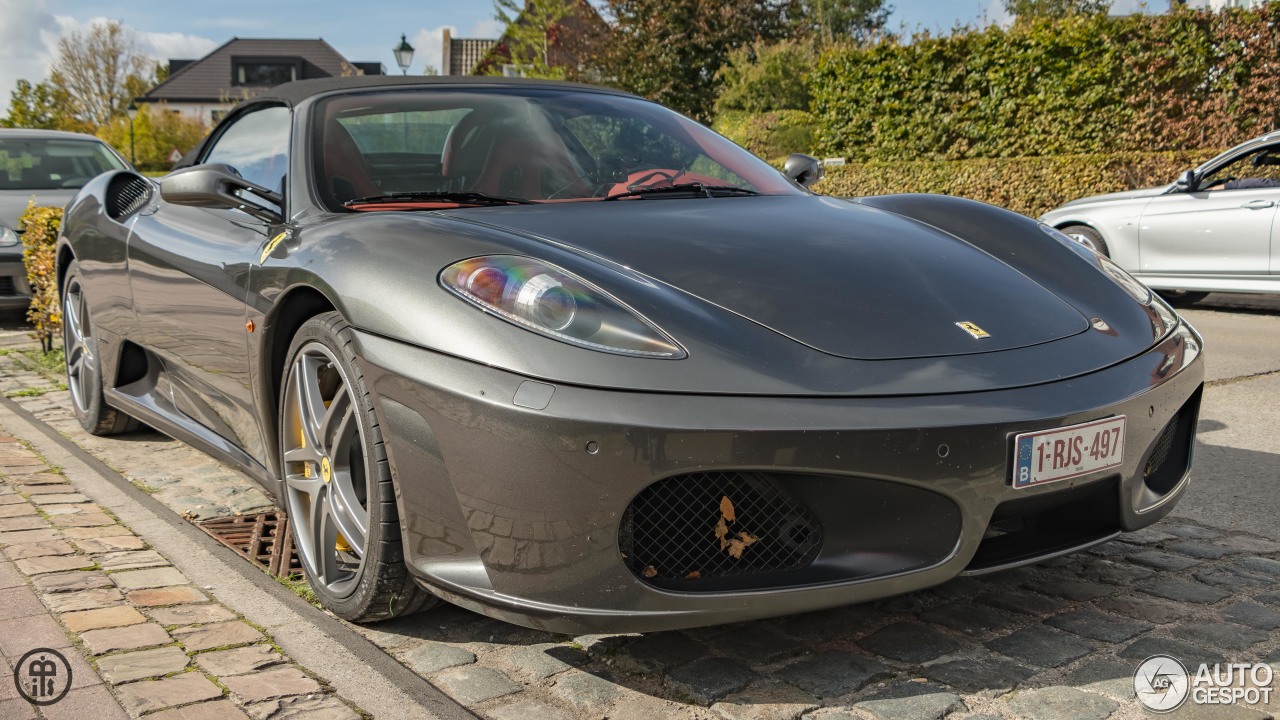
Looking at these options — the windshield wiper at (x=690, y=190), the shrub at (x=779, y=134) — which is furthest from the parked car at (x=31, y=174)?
the shrub at (x=779, y=134)

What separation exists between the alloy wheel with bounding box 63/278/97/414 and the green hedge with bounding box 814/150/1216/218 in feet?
28.2

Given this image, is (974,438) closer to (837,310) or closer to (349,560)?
(837,310)

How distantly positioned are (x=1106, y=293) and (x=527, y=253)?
148 cm

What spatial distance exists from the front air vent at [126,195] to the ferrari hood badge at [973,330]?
10.2 feet

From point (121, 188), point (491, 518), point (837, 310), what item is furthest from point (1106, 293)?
point (121, 188)

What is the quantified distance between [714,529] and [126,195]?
3371 millimetres

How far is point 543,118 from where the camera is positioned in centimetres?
370

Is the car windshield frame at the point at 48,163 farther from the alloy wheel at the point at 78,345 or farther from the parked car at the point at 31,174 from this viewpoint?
the alloy wheel at the point at 78,345

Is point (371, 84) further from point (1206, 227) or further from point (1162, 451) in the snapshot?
point (1206, 227)

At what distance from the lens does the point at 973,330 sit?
258 centimetres

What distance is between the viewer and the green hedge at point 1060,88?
12758mm

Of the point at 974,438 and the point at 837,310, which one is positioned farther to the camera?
the point at 837,310

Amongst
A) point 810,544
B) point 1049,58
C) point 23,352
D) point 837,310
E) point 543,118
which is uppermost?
point 1049,58

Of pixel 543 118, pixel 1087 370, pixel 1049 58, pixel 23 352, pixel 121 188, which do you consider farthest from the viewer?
pixel 1049 58
